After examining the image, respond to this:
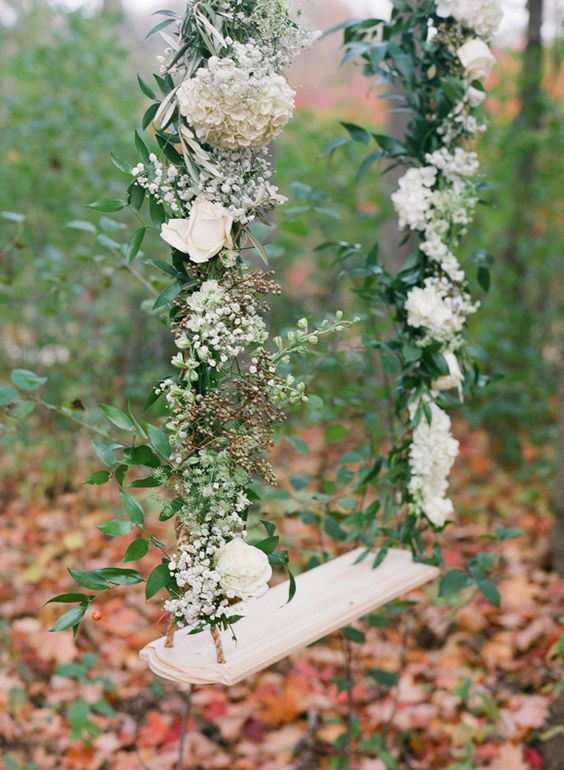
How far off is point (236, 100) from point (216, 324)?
36 cm

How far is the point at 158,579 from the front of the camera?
142 centimetres

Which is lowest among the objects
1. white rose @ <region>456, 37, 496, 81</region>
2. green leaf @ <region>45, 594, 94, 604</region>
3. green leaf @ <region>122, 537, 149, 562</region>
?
green leaf @ <region>45, 594, 94, 604</region>

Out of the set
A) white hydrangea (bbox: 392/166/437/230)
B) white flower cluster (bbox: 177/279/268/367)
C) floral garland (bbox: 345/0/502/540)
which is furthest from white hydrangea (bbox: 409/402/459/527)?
white flower cluster (bbox: 177/279/268/367)

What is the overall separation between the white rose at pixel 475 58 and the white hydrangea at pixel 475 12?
0.11 feet

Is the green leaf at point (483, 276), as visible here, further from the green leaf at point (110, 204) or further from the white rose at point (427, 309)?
the green leaf at point (110, 204)

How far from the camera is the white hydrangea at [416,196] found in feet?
6.08

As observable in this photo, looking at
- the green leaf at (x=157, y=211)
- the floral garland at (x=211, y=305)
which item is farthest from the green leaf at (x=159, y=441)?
the green leaf at (x=157, y=211)

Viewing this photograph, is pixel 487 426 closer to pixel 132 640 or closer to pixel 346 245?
pixel 132 640

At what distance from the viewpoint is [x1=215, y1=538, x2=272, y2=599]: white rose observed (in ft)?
4.59

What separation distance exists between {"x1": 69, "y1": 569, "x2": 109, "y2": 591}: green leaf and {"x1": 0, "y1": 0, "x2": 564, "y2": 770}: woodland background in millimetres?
587

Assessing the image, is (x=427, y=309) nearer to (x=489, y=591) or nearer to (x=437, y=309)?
(x=437, y=309)

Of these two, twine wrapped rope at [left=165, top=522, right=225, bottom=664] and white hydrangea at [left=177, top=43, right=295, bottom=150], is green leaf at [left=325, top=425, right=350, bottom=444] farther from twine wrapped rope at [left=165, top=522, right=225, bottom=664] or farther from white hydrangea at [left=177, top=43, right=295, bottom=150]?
white hydrangea at [left=177, top=43, right=295, bottom=150]

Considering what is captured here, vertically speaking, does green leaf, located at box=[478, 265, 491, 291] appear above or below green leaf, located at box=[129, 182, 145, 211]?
below

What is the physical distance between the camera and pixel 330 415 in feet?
7.53
